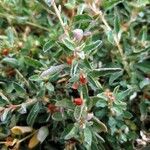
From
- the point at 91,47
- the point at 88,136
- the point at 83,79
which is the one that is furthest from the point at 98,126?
the point at 91,47

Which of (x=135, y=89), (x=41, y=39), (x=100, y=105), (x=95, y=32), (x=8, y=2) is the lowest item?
(x=135, y=89)

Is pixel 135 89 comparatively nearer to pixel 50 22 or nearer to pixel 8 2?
pixel 50 22


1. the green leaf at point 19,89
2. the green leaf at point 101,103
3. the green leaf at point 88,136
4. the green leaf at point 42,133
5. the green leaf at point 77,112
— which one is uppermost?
the green leaf at point 19,89

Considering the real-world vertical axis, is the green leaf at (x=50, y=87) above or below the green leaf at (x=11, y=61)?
below

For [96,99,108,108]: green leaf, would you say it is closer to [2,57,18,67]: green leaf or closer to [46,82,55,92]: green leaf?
[46,82,55,92]: green leaf

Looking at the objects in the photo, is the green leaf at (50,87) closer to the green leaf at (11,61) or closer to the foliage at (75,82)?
the foliage at (75,82)

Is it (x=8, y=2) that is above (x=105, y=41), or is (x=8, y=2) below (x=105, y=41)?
above

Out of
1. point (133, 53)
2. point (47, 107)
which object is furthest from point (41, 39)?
point (133, 53)

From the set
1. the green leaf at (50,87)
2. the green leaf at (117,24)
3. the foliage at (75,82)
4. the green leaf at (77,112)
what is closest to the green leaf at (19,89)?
the foliage at (75,82)

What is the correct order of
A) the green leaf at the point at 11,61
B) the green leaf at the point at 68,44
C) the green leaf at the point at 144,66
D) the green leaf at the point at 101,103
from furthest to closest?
the green leaf at the point at 144,66 → the green leaf at the point at 11,61 → the green leaf at the point at 101,103 → the green leaf at the point at 68,44

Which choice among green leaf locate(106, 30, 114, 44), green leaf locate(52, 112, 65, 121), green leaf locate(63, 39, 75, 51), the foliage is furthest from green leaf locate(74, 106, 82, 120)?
green leaf locate(106, 30, 114, 44)
